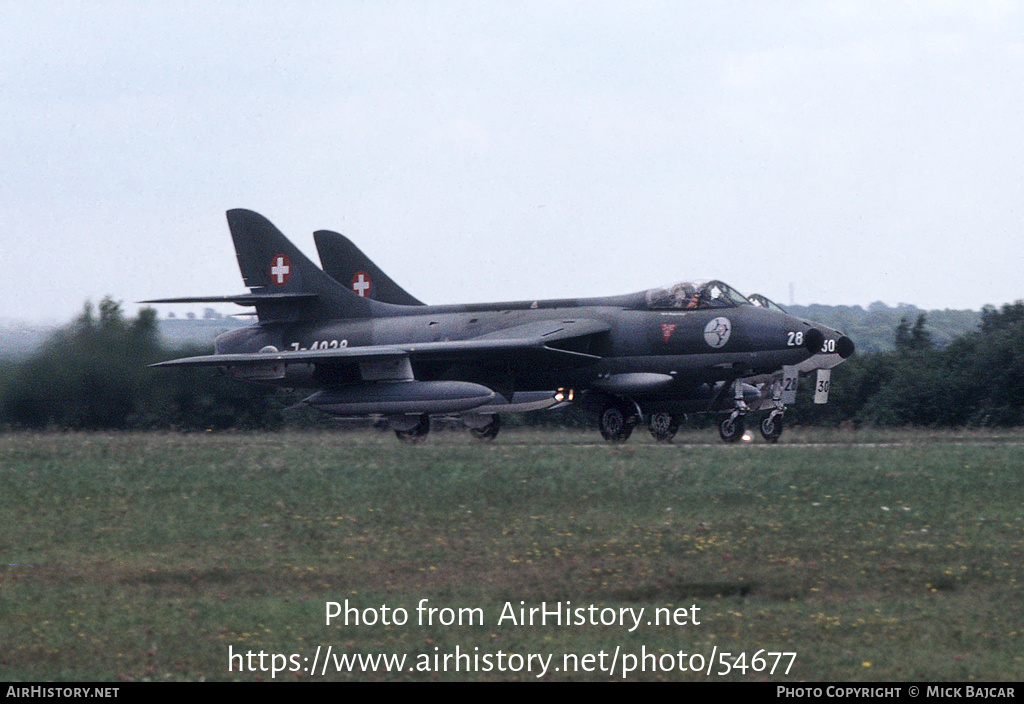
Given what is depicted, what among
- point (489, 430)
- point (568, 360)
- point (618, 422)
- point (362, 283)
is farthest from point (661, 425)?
point (362, 283)

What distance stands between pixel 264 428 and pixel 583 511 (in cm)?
1919

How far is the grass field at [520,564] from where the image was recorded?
855cm

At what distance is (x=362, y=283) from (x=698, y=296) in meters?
10.7

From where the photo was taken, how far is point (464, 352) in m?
25.6

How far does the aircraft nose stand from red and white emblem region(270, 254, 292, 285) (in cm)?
1325

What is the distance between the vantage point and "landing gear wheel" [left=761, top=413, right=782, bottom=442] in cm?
2483

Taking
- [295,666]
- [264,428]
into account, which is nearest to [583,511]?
[295,666]

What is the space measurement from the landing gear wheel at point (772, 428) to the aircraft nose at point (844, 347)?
5.90 feet

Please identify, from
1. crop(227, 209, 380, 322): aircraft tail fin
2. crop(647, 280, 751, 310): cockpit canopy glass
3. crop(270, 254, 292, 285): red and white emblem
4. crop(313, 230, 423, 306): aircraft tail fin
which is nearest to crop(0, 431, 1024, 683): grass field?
crop(647, 280, 751, 310): cockpit canopy glass

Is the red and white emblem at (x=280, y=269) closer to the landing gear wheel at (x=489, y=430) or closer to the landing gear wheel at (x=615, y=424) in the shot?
the landing gear wheel at (x=489, y=430)

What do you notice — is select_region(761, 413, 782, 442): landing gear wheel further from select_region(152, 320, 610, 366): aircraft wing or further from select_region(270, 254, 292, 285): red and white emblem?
select_region(270, 254, 292, 285): red and white emblem

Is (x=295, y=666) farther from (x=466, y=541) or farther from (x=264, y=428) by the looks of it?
(x=264, y=428)

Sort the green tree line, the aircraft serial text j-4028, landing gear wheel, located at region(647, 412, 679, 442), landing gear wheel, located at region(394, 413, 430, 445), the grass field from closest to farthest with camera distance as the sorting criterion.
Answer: the grass field, the aircraft serial text j-4028, landing gear wheel, located at region(394, 413, 430, 445), landing gear wheel, located at region(647, 412, 679, 442), the green tree line

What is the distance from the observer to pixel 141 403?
28344 mm
